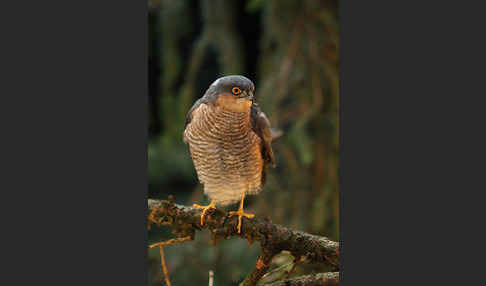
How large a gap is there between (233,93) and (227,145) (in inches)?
10.3

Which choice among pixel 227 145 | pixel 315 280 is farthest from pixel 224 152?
pixel 315 280

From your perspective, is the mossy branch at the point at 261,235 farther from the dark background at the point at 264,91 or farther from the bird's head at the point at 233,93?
the bird's head at the point at 233,93

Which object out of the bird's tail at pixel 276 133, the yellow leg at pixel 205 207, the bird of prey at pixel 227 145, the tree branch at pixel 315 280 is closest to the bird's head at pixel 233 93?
the bird of prey at pixel 227 145

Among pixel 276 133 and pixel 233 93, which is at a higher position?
pixel 233 93

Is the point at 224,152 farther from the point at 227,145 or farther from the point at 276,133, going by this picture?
the point at 276,133

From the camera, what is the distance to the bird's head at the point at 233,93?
5.82ft

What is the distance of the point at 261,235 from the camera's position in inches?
69.8

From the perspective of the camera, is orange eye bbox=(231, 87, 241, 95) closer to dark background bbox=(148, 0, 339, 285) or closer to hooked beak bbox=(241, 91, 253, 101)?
hooked beak bbox=(241, 91, 253, 101)

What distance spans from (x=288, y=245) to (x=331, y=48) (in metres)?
1.08

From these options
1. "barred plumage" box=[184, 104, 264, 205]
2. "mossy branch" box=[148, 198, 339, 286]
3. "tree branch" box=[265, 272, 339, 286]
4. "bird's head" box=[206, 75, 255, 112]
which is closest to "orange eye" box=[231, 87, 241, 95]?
"bird's head" box=[206, 75, 255, 112]

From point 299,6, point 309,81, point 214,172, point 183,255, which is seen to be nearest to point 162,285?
point 183,255

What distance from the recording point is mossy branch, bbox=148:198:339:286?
1.70 m

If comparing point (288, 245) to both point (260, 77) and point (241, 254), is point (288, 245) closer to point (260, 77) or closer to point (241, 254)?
point (241, 254)

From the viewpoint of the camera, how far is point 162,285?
1.92 metres
